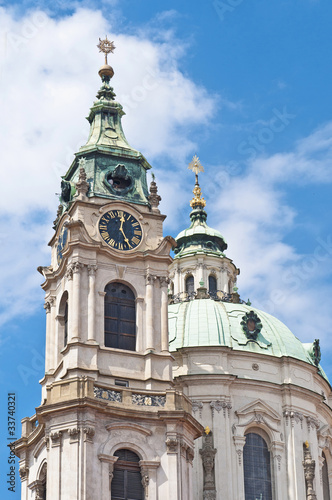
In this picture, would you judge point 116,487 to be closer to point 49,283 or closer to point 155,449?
point 155,449

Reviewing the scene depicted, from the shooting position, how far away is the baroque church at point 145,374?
53.3m

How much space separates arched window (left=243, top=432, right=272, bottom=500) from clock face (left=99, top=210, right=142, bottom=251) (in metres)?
14.0

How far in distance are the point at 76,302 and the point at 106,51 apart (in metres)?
17.2

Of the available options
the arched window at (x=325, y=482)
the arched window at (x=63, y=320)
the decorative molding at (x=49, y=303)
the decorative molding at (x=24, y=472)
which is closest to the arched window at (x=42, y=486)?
the decorative molding at (x=24, y=472)

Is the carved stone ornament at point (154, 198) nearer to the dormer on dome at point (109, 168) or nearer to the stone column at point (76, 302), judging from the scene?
the dormer on dome at point (109, 168)

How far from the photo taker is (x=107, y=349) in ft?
186

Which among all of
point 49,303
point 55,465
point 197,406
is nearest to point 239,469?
point 197,406

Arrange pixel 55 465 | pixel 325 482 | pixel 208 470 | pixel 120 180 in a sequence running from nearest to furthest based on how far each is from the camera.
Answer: pixel 55 465, pixel 120 180, pixel 208 470, pixel 325 482

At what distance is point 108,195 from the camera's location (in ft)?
199

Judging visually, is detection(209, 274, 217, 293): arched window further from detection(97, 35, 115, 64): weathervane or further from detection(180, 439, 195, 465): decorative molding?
detection(180, 439, 195, 465): decorative molding

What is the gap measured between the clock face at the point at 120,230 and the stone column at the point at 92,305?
71.8 inches

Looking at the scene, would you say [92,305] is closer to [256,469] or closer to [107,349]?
[107,349]

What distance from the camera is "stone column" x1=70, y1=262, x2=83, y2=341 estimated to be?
56.5m

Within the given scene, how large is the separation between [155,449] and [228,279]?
26.3m
